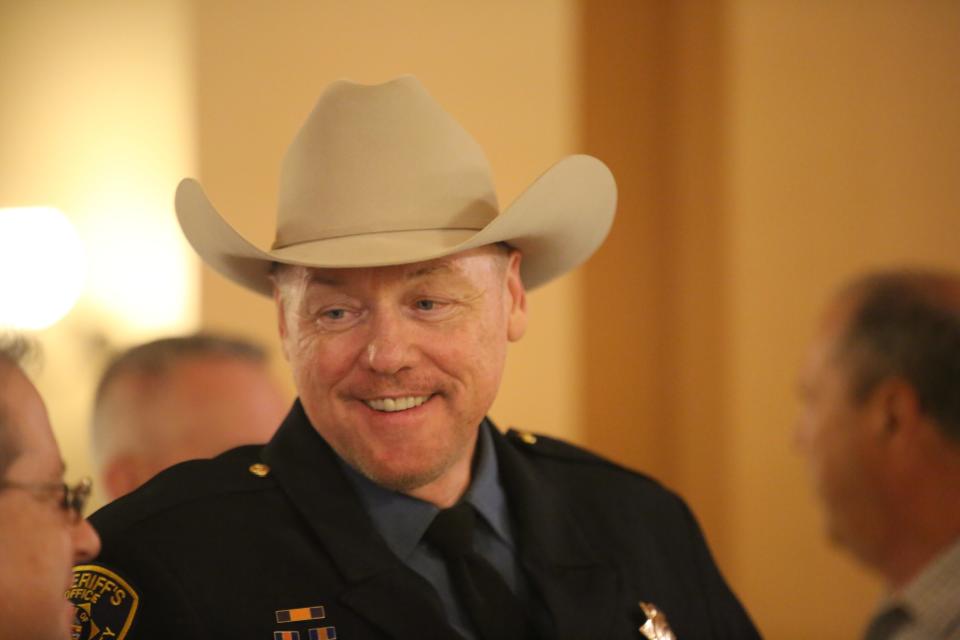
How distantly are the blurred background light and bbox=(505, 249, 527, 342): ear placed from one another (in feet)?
3.94

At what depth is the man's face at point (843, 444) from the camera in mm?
2062

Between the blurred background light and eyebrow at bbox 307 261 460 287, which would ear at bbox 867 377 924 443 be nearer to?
eyebrow at bbox 307 261 460 287

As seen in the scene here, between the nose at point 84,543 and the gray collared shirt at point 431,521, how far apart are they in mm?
307

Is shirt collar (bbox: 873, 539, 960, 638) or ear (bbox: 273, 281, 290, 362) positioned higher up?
ear (bbox: 273, 281, 290, 362)

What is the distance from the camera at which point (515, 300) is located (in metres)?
1.27

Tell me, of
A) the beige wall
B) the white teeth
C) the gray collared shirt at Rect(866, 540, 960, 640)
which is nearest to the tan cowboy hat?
the white teeth

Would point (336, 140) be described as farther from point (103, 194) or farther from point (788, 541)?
point (788, 541)

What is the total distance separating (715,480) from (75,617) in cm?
285

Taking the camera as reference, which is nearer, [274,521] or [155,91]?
[274,521]

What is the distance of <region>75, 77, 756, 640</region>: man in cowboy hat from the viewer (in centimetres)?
109

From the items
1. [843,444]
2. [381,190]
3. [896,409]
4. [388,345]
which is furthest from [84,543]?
[843,444]

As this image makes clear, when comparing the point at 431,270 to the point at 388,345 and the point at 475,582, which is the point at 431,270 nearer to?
the point at 388,345

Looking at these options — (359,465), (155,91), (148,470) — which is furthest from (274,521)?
(155,91)

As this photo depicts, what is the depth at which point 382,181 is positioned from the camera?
116cm
